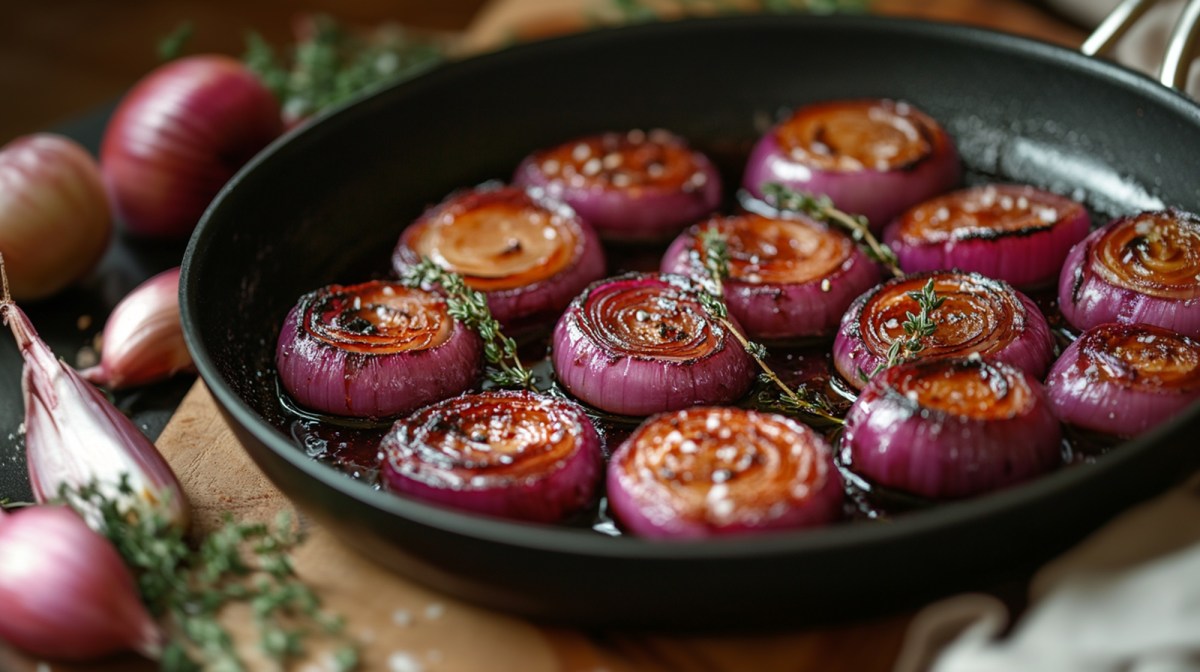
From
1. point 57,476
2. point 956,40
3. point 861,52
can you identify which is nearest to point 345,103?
point 57,476

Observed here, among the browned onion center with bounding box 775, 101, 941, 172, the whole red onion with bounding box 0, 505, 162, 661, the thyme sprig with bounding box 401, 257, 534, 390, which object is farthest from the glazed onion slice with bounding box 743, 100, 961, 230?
the whole red onion with bounding box 0, 505, 162, 661

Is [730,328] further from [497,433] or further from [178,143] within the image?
[178,143]

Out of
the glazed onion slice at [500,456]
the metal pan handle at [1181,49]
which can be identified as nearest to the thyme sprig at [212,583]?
the glazed onion slice at [500,456]

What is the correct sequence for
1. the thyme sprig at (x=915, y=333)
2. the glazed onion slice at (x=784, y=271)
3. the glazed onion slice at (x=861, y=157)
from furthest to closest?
1. the glazed onion slice at (x=861, y=157)
2. the glazed onion slice at (x=784, y=271)
3. the thyme sprig at (x=915, y=333)

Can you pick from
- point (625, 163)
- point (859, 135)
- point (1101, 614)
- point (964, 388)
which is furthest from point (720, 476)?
point (859, 135)

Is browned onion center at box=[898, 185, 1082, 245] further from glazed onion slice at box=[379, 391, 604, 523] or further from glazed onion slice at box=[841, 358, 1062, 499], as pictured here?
glazed onion slice at box=[379, 391, 604, 523]

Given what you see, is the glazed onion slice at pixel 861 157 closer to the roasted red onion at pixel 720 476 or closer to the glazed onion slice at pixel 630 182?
the glazed onion slice at pixel 630 182
